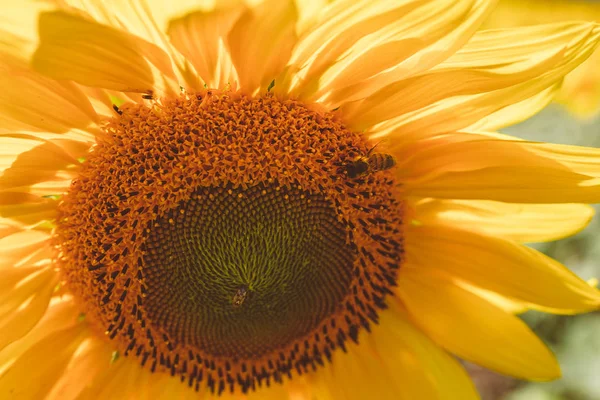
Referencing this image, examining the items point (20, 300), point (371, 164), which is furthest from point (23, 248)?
point (371, 164)

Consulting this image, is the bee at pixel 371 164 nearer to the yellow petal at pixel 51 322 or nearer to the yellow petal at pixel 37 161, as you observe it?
the yellow petal at pixel 37 161

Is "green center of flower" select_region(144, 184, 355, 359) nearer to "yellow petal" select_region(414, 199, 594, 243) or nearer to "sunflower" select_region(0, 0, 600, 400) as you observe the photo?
"sunflower" select_region(0, 0, 600, 400)

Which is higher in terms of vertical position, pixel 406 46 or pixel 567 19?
pixel 406 46

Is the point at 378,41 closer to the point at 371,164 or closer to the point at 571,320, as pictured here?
the point at 371,164

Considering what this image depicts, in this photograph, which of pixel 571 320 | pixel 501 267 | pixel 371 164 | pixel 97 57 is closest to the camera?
pixel 97 57

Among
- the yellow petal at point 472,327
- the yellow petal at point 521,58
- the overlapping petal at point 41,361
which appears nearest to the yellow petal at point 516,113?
the yellow petal at point 521,58

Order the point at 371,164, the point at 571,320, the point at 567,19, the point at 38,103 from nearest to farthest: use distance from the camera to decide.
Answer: the point at 38,103 < the point at 371,164 < the point at 571,320 < the point at 567,19

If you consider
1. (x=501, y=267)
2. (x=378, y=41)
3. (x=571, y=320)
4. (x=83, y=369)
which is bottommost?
(x=571, y=320)
